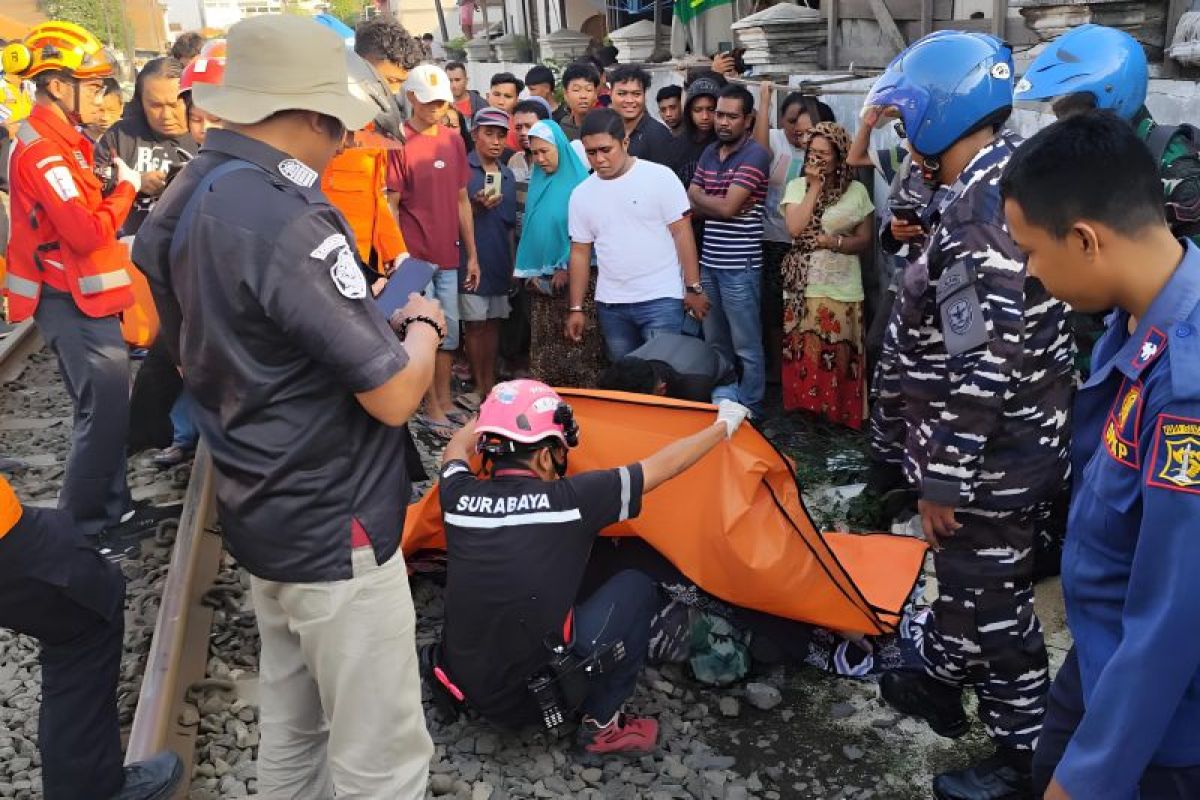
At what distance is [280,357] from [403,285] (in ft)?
1.79

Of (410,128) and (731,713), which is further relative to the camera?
(410,128)

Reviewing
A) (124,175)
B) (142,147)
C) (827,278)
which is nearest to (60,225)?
(124,175)

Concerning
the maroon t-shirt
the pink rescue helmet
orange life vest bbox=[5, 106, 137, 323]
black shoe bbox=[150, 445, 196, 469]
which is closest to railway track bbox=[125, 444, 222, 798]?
black shoe bbox=[150, 445, 196, 469]

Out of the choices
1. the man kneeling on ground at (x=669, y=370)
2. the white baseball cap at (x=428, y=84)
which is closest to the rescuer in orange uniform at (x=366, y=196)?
the white baseball cap at (x=428, y=84)

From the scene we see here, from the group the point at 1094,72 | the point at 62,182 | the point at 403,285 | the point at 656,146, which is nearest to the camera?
the point at 403,285

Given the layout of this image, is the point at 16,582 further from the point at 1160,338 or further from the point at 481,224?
the point at 481,224

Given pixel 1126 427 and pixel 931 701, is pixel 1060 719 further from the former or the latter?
pixel 931 701

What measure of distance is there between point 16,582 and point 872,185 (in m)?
4.94

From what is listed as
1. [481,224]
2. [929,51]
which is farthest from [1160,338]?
[481,224]

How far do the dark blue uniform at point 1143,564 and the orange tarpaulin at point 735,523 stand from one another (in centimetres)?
164

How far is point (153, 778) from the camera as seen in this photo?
3035mm

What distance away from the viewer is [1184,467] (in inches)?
59.1

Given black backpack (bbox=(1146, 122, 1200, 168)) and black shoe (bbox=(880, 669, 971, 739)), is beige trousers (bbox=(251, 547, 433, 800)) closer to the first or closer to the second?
black shoe (bbox=(880, 669, 971, 739))

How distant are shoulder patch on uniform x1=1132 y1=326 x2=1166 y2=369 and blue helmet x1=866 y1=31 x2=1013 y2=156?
1383mm
